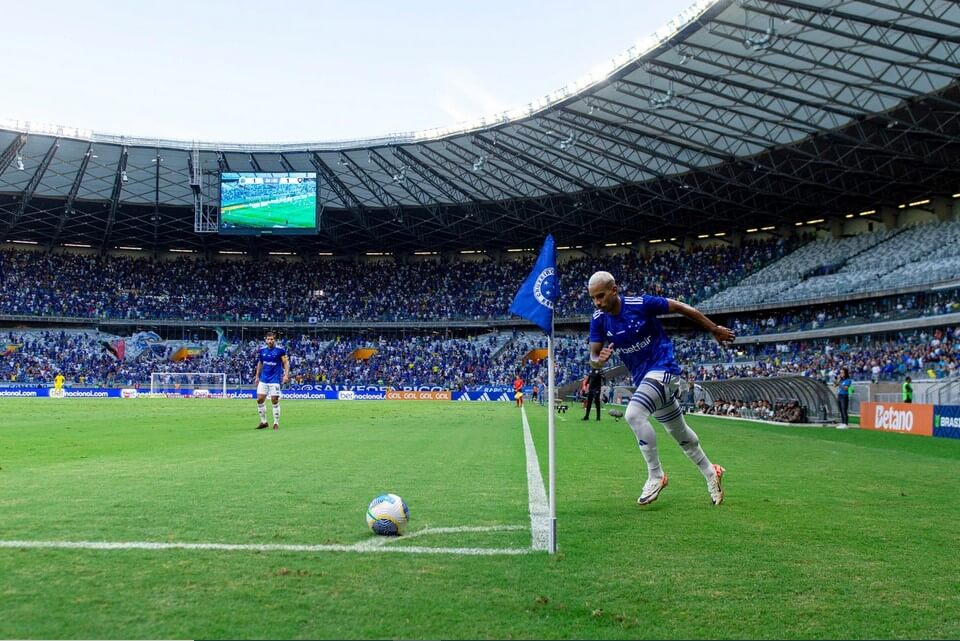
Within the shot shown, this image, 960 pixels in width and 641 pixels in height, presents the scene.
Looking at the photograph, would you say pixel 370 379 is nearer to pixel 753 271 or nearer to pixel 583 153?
pixel 583 153

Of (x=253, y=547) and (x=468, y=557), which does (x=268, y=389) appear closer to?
(x=253, y=547)

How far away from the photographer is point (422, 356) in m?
71.1

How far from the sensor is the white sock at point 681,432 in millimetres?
7770

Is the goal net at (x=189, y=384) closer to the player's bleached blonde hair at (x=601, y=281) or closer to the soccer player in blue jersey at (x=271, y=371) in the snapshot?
the soccer player in blue jersey at (x=271, y=371)

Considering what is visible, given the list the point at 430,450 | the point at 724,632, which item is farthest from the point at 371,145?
the point at 724,632

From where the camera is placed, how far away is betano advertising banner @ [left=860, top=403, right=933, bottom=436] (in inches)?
912

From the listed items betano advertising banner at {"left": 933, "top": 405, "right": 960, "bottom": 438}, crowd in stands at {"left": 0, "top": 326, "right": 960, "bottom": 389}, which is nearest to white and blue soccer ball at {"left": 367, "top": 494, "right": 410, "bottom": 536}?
betano advertising banner at {"left": 933, "top": 405, "right": 960, "bottom": 438}

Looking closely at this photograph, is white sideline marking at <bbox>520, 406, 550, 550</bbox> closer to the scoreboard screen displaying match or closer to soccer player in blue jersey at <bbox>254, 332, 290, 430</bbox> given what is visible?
soccer player in blue jersey at <bbox>254, 332, 290, 430</bbox>

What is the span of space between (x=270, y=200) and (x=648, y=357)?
50.6 metres

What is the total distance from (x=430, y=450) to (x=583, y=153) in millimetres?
42035

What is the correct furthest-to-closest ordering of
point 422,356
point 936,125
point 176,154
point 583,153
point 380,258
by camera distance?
point 380,258 → point 422,356 → point 176,154 → point 583,153 → point 936,125

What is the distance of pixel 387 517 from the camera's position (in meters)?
5.68

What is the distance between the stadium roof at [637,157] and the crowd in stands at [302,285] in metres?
2.57

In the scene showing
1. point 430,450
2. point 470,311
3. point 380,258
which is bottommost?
point 430,450
